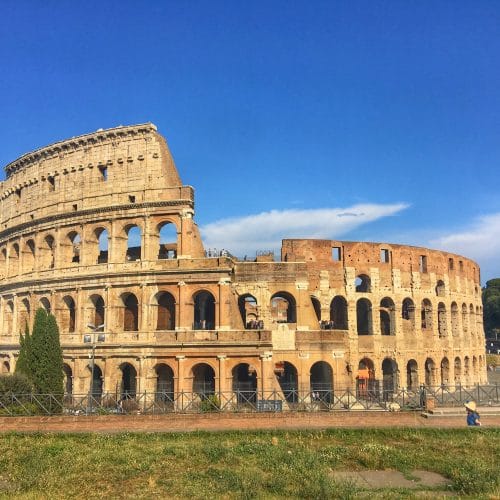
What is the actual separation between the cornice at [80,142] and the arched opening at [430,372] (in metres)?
26.1

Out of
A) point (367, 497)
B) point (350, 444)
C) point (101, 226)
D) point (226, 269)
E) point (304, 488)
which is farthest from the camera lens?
point (101, 226)

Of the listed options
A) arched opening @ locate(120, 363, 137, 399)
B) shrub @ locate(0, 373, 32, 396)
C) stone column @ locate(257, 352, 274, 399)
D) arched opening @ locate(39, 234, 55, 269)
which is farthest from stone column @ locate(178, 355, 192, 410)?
arched opening @ locate(39, 234, 55, 269)

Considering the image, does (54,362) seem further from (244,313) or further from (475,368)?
(475,368)

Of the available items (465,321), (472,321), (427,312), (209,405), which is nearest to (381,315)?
(427,312)

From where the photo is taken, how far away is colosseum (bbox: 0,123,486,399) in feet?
92.6

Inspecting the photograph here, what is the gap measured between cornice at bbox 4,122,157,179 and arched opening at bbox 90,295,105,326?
9.92 metres

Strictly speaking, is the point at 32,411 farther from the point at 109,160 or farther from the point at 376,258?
the point at 376,258

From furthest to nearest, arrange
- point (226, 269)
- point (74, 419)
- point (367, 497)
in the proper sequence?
point (226, 269), point (74, 419), point (367, 497)

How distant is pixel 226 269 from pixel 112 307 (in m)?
7.45

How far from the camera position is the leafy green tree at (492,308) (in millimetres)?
82812

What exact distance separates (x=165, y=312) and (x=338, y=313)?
1312cm

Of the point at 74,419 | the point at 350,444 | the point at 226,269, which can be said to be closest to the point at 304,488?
the point at 350,444

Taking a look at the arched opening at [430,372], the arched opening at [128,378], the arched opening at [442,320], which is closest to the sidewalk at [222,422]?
the arched opening at [128,378]

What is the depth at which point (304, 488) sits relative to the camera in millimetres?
12633
